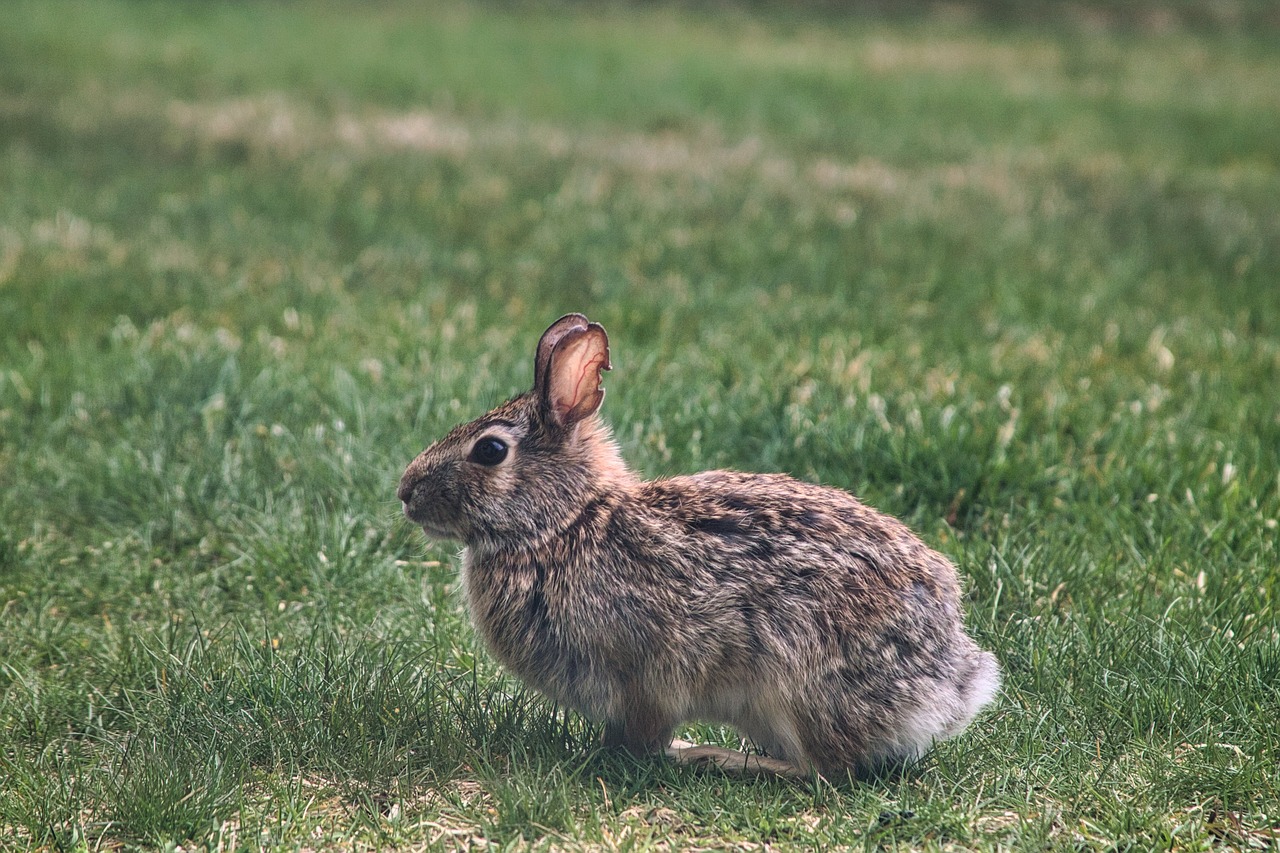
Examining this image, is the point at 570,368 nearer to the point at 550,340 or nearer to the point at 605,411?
the point at 550,340

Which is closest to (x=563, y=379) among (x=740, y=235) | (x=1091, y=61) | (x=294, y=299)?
(x=294, y=299)

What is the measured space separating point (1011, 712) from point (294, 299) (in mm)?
5787

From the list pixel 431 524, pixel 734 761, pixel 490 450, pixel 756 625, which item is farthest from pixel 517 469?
pixel 734 761

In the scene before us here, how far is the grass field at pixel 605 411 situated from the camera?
4.17 meters

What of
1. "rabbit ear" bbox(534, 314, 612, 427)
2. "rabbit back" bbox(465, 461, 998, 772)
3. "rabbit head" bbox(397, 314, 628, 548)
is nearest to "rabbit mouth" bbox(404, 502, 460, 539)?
"rabbit head" bbox(397, 314, 628, 548)

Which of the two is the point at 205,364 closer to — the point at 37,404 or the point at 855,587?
the point at 37,404

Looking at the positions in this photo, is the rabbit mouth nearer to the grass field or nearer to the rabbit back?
the rabbit back

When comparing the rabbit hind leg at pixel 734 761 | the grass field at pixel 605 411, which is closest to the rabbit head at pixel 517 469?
the grass field at pixel 605 411

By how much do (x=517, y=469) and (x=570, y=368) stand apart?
38 centimetres

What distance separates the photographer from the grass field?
417cm

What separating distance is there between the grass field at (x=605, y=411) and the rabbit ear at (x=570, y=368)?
3.29ft

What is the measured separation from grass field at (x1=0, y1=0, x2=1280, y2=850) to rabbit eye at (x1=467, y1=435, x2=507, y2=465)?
798mm

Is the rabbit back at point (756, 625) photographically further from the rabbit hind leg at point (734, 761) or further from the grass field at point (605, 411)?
the grass field at point (605, 411)

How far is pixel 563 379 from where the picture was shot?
14.3ft
